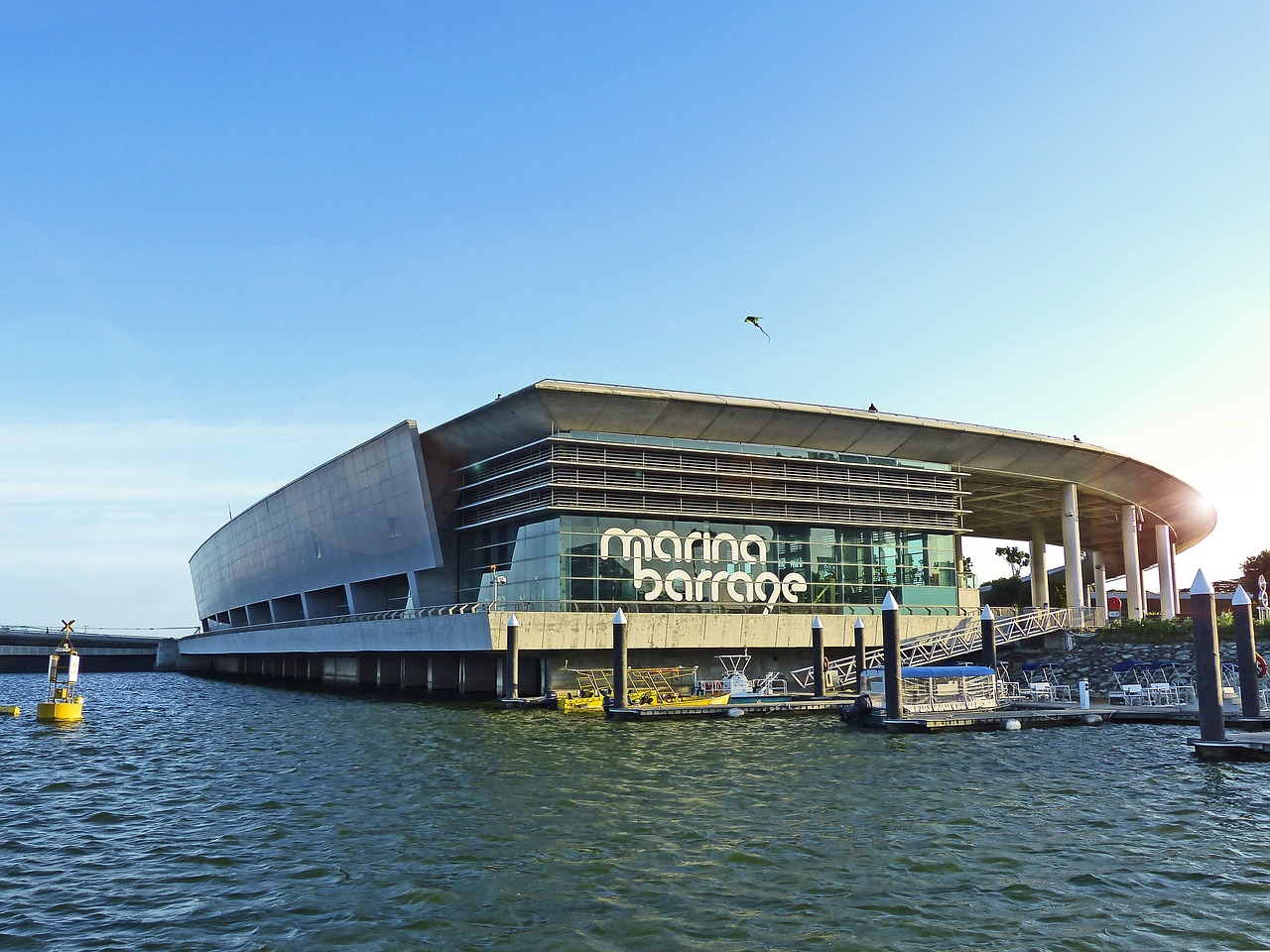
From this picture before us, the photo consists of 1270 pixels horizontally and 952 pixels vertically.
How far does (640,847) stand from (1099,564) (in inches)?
3435

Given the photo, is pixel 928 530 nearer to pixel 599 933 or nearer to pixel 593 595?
pixel 593 595

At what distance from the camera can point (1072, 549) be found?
6144cm

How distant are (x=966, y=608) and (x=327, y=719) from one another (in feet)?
123

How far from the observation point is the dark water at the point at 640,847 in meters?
12.2

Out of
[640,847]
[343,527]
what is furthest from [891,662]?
[343,527]

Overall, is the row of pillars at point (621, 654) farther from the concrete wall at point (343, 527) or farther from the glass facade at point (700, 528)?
the concrete wall at point (343, 527)

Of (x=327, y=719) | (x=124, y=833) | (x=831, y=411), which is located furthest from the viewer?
(x=831, y=411)

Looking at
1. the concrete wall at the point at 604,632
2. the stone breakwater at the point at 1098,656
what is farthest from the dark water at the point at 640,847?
the stone breakwater at the point at 1098,656

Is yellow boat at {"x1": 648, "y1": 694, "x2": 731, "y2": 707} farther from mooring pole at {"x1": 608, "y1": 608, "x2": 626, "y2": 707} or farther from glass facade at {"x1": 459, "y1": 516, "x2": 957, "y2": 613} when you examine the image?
glass facade at {"x1": 459, "y1": 516, "x2": 957, "y2": 613}

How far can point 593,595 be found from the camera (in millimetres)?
49625

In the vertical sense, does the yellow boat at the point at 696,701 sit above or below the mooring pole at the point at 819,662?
below

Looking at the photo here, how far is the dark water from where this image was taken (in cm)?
1219

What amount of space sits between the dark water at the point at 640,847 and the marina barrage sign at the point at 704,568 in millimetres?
21234

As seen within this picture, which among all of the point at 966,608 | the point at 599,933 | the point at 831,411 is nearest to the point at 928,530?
the point at 966,608
